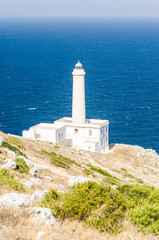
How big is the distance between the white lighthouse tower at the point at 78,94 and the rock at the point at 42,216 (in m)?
38.2

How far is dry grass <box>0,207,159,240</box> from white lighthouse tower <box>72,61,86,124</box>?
3798cm

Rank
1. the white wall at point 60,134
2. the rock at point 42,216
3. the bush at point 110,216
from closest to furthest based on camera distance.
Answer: the rock at point 42,216 < the bush at point 110,216 < the white wall at point 60,134

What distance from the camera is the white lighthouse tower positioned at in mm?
50406

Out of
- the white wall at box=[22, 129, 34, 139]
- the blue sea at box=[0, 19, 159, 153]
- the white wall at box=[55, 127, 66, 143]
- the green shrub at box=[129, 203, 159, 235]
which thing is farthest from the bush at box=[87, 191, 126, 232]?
the blue sea at box=[0, 19, 159, 153]

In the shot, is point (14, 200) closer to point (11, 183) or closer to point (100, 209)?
point (100, 209)

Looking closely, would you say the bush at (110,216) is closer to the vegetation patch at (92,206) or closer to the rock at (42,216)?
the vegetation patch at (92,206)

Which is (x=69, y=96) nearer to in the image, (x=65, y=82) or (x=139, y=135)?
(x=65, y=82)

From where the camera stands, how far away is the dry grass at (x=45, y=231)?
11172 millimetres

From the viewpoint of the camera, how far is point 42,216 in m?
12.6

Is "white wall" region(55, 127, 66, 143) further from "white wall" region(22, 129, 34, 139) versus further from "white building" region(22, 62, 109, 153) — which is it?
"white wall" region(22, 129, 34, 139)

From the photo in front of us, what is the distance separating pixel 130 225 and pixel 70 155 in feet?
97.0

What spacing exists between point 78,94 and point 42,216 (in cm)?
3922

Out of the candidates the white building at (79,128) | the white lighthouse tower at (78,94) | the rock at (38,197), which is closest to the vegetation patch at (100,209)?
the rock at (38,197)

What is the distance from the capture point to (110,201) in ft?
47.1
